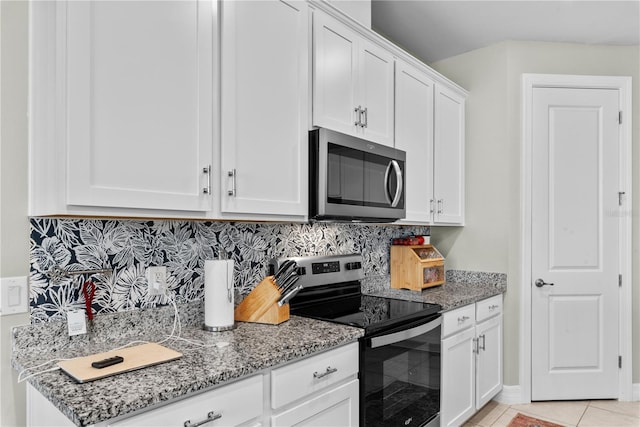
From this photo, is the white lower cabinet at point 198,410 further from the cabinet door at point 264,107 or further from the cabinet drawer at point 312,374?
the cabinet door at point 264,107

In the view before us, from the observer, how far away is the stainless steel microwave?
1.88 meters

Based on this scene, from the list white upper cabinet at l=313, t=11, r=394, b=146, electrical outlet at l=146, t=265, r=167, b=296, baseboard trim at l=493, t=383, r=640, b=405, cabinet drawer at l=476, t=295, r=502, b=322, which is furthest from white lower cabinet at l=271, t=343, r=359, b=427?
baseboard trim at l=493, t=383, r=640, b=405

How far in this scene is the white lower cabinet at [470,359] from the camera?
7.77 feet

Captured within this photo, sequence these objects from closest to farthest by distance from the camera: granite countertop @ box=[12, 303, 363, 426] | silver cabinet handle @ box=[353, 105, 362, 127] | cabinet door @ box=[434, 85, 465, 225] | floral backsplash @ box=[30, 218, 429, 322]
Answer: granite countertop @ box=[12, 303, 363, 426] → floral backsplash @ box=[30, 218, 429, 322] → silver cabinet handle @ box=[353, 105, 362, 127] → cabinet door @ box=[434, 85, 465, 225]

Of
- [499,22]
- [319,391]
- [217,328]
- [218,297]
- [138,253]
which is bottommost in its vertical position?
[319,391]

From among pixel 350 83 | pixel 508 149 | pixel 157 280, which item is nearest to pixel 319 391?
pixel 157 280

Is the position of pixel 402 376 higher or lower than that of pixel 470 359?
higher

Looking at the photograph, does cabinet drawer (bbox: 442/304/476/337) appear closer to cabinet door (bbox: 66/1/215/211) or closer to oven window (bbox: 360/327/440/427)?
oven window (bbox: 360/327/440/427)

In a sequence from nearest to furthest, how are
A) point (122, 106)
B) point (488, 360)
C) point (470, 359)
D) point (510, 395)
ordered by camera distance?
point (122, 106) → point (470, 359) → point (488, 360) → point (510, 395)

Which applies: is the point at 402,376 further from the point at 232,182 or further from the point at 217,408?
the point at 232,182

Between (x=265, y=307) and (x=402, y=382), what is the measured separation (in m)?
0.76

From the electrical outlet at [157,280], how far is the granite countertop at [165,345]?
3.2 inches

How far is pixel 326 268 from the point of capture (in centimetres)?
237

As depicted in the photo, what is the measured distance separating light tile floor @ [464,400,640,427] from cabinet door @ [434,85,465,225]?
4.40 ft
